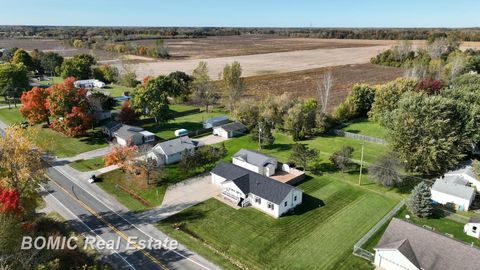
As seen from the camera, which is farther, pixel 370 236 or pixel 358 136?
pixel 358 136

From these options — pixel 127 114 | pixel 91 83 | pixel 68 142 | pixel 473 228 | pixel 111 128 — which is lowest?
pixel 473 228

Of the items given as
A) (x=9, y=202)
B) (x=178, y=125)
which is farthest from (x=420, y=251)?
(x=178, y=125)

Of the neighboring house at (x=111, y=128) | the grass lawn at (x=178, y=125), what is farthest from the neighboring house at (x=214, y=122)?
the neighboring house at (x=111, y=128)

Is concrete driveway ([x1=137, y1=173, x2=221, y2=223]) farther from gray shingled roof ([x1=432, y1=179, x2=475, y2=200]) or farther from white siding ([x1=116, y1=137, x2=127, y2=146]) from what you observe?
gray shingled roof ([x1=432, y1=179, x2=475, y2=200])

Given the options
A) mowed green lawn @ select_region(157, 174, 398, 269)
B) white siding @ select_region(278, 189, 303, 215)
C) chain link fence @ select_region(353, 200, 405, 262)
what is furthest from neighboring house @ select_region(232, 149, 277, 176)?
chain link fence @ select_region(353, 200, 405, 262)

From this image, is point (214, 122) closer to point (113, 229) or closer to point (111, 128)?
point (111, 128)

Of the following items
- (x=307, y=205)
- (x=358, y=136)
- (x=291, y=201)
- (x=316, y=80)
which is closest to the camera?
(x=291, y=201)
